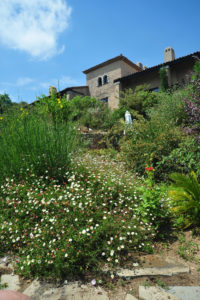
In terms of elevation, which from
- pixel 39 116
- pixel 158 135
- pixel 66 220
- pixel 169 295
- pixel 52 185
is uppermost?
pixel 39 116

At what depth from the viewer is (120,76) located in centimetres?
1923

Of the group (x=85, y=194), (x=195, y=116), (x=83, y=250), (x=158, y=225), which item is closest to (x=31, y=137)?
(x=85, y=194)

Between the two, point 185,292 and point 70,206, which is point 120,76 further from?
point 185,292

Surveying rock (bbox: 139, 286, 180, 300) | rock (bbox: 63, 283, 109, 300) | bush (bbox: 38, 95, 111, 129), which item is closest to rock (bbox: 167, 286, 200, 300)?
rock (bbox: 139, 286, 180, 300)

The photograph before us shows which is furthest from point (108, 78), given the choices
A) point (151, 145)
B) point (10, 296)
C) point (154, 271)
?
point (10, 296)

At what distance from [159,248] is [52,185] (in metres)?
1.90

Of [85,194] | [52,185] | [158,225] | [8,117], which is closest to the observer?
[158,225]

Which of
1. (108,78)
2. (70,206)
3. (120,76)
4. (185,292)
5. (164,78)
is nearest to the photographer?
(185,292)

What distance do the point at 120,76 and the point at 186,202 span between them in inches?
713

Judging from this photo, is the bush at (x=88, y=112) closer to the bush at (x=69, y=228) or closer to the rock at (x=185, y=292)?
the bush at (x=69, y=228)

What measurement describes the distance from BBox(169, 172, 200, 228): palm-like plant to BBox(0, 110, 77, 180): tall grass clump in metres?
1.99

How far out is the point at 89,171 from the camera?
12.6ft

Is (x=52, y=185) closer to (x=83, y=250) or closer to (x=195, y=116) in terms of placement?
(x=83, y=250)

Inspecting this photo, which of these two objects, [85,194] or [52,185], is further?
[52,185]
